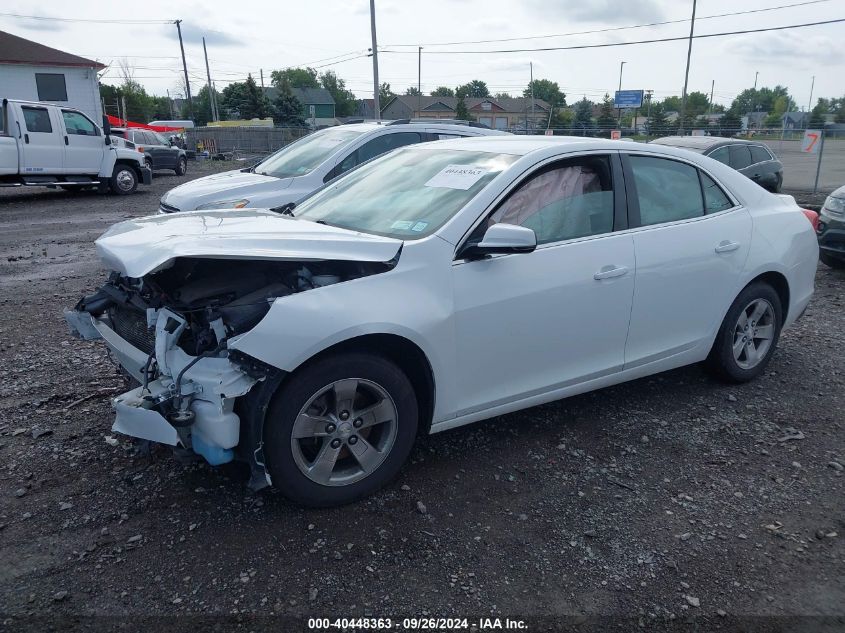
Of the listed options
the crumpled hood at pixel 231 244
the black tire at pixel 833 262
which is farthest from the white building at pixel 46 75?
the crumpled hood at pixel 231 244

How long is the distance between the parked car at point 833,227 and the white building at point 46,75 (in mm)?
32392

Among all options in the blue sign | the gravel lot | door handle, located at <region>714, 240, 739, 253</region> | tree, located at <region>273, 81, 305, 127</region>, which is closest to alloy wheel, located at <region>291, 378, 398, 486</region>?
the gravel lot

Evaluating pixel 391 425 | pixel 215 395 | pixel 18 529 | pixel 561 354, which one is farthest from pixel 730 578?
pixel 18 529

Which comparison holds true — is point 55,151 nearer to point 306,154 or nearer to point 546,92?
point 306,154

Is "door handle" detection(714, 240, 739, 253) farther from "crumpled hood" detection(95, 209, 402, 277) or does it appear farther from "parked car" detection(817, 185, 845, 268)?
"parked car" detection(817, 185, 845, 268)

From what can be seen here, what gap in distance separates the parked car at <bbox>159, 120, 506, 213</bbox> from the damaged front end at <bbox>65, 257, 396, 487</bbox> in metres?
4.26

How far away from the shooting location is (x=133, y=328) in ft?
11.7

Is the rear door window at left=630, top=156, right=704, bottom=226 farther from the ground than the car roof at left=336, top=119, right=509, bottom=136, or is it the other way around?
the car roof at left=336, top=119, right=509, bottom=136

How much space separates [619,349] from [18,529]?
328 cm

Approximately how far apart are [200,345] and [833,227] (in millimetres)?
8161

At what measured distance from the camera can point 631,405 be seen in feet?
15.1

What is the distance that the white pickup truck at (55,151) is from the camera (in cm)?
1494

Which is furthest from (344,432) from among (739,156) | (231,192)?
(739,156)

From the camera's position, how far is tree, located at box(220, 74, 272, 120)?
64.4 m
